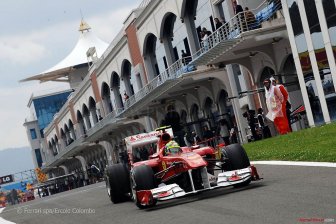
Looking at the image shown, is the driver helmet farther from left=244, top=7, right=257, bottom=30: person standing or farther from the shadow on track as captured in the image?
left=244, top=7, right=257, bottom=30: person standing

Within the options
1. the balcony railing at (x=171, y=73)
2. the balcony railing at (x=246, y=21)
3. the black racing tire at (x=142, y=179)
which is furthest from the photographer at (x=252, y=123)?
the black racing tire at (x=142, y=179)

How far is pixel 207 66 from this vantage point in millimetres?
37281

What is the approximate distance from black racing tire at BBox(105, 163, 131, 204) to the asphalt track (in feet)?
1.36

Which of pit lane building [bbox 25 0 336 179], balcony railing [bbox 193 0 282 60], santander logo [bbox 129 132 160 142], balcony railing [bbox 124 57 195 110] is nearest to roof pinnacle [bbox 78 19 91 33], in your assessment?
pit lane building [bbox 25 0 336 179]

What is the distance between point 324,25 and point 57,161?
72.0 metres

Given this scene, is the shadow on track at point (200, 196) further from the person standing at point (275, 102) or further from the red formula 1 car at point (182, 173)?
the person standing at point (275, 102)

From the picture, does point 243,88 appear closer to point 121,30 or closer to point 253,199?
point 121,30

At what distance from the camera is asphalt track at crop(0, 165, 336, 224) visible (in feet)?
30.9

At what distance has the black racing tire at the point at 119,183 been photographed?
1656 cm

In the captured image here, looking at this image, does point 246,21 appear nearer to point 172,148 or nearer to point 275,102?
point 275,102

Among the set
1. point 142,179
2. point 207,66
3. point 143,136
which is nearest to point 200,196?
point 142,179

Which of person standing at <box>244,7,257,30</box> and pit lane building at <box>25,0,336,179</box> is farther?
person standing at <box>244,7,257,30</box>

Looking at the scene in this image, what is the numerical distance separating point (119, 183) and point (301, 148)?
15.3ft

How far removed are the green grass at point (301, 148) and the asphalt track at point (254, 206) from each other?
0.76 m
